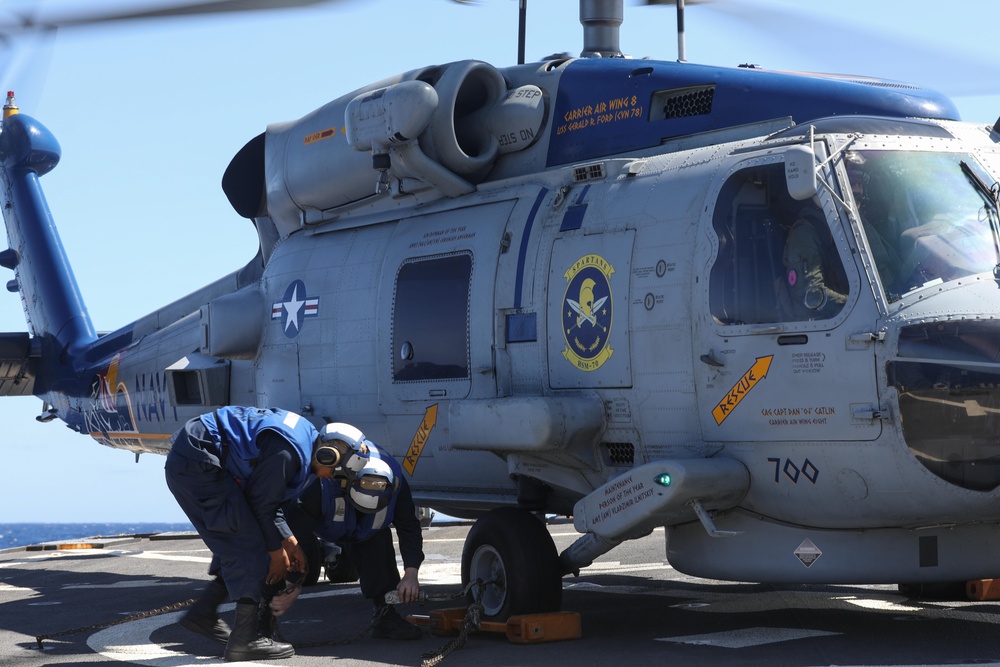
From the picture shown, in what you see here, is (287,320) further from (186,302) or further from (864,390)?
(864,390)

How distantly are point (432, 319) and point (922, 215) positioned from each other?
3457mm

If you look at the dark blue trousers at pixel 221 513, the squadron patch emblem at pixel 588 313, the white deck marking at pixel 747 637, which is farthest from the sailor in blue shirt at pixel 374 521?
the white deck marking at pixel 747 637

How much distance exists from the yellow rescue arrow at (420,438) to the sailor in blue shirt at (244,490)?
1865mm

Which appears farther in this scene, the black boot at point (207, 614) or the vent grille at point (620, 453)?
the vent grille at point (620, 453)

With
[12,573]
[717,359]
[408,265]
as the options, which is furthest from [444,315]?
[12,573]

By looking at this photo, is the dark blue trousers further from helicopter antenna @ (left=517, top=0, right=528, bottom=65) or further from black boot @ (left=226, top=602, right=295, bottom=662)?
helicopter antenna @ (left=517, top=0, right=528, bottom=65)

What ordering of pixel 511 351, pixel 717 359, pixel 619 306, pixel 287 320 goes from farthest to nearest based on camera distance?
1. pixel 287 320
2. pixel 511 351
3. pixel 619 306
4. pixel 717 359

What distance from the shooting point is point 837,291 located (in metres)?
6.69

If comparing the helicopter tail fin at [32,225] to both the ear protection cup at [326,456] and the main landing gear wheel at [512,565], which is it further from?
the ear protection cup at [326,456]

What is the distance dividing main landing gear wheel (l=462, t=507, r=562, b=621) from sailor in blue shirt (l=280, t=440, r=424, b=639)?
1.58 ft

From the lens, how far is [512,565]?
7688 mm

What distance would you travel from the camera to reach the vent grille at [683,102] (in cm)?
827

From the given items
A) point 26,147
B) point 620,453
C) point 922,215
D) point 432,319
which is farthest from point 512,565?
point 26,147

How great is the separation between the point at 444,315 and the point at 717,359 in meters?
2.37
